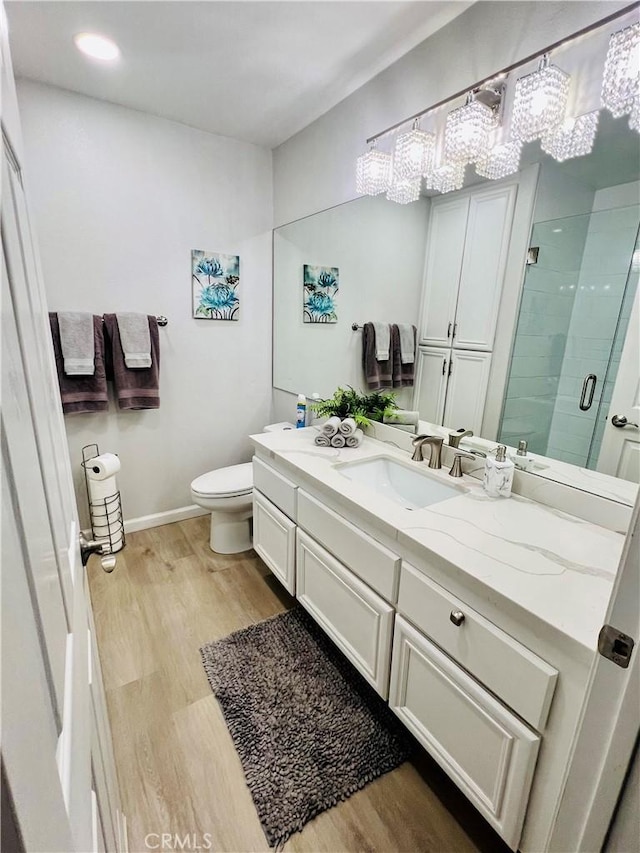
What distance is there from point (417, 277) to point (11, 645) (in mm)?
1857

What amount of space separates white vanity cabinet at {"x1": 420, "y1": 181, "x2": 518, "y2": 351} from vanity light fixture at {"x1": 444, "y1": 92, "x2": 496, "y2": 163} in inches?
5.2

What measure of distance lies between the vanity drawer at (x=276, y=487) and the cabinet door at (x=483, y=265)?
3.14 ft

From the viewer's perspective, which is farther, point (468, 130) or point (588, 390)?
point (468, 130)

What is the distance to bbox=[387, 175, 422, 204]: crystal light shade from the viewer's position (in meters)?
1.69

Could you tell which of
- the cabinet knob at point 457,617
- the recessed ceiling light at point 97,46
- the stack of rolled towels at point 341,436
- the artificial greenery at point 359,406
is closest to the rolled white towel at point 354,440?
the stack of rolled towels at point 341,436

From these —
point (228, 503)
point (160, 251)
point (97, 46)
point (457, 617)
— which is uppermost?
point (97, 46)

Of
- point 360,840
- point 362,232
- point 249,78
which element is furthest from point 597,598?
point 249,78

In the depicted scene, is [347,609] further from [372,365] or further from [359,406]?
[372,365]

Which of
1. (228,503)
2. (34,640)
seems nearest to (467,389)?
(228,503)

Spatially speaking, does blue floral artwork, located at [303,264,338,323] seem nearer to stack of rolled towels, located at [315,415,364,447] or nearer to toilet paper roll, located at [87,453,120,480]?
stack of rolled towels, located at [315,415,364,447]

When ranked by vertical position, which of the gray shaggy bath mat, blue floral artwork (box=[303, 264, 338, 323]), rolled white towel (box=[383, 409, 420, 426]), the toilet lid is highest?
blue floral artwork (box=[303, 264, 338, 323])

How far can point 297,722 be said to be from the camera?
1421 millimetres

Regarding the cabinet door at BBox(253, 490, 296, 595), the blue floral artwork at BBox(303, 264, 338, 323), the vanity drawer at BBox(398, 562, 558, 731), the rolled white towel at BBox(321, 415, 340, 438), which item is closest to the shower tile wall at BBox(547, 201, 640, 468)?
the vanity drawer at BBox(398, 562, 558, 731)

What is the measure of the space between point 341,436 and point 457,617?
1.05 metres
